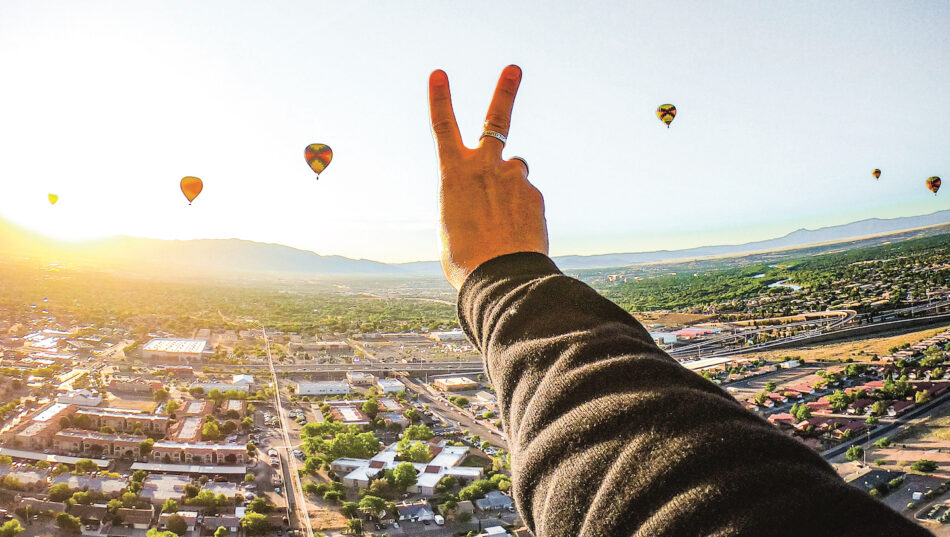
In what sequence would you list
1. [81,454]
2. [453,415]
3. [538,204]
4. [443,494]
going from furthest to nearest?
[453,415], [81,454], [443,494], [538,204]

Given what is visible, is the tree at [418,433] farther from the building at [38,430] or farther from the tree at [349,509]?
the building at [38,430]

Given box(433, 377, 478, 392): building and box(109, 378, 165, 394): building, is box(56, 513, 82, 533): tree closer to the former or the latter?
box(109, 378, 165, 394): building

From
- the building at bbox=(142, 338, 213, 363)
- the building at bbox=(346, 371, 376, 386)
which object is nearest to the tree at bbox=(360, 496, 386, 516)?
the building at bbox=(346, 371, 376, 386)

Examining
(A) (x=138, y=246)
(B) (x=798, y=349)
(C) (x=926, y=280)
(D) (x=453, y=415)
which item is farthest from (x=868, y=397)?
(A) (x=138, y=246)

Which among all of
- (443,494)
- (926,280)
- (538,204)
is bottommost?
(443,494)

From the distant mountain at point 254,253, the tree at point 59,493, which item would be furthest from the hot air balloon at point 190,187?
the distant mountain at point 254,253

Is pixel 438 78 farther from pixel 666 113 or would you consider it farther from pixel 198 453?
pixel 666 113

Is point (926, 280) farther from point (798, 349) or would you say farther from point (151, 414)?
point (151, 414)
